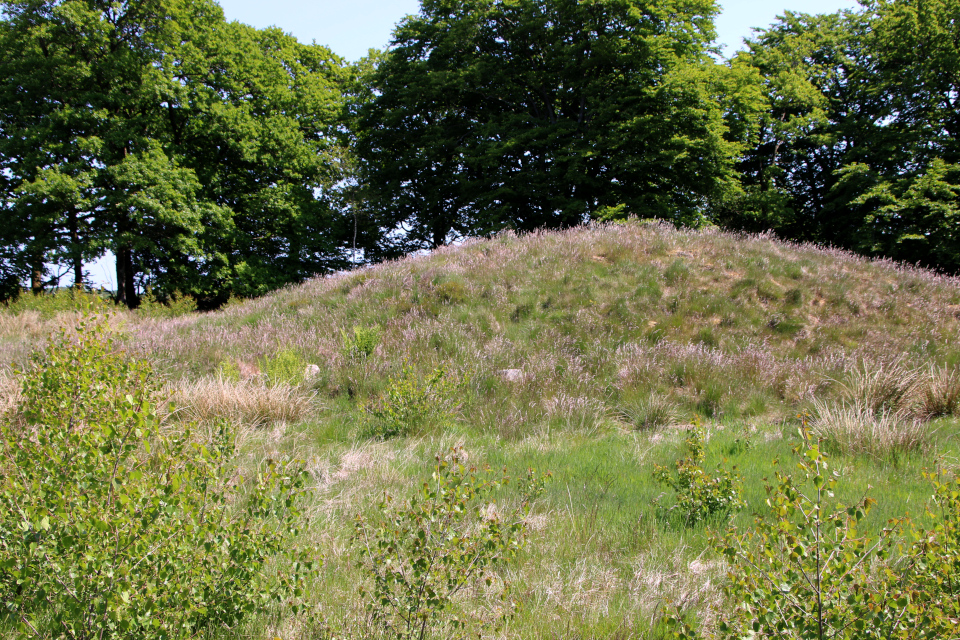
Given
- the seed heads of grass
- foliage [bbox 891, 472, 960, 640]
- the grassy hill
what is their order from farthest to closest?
the seed heads of grass → the grassy hill → foliage [bbox 891, 472, 960, 640]

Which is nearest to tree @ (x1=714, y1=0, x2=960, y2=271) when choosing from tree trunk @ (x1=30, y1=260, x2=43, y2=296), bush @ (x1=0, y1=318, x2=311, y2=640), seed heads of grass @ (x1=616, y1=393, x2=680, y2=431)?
seed heads of grass @ (x1=616, y1=393, x2=680, y2=431)

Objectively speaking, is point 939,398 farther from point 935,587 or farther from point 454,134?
point 454,134

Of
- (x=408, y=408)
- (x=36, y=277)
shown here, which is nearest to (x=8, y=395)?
(x=408, y=408)

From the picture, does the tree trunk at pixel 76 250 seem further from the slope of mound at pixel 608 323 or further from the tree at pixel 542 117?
the slope of mound at pixel 608 323

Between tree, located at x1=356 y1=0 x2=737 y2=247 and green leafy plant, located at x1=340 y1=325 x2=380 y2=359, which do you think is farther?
tree, located at x1=356 y1=0 x2=737 y2=247

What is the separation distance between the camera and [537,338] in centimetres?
904

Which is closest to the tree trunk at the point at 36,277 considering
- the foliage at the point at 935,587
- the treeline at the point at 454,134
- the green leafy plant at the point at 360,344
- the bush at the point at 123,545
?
the treeline at the point at 454,134

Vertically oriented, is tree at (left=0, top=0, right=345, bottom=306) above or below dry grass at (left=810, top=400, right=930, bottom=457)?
above

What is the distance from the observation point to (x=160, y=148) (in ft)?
70.4

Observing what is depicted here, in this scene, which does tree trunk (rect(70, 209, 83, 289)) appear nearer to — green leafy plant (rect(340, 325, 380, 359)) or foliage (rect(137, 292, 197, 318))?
foliage (rect(137, 292, 197, 318))

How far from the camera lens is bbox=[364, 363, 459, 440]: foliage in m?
6.11

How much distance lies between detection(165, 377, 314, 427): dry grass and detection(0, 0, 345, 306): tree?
16676 mm

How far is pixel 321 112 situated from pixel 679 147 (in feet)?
60.2

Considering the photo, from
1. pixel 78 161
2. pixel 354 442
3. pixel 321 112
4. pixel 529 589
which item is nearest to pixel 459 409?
pixel 354 442
